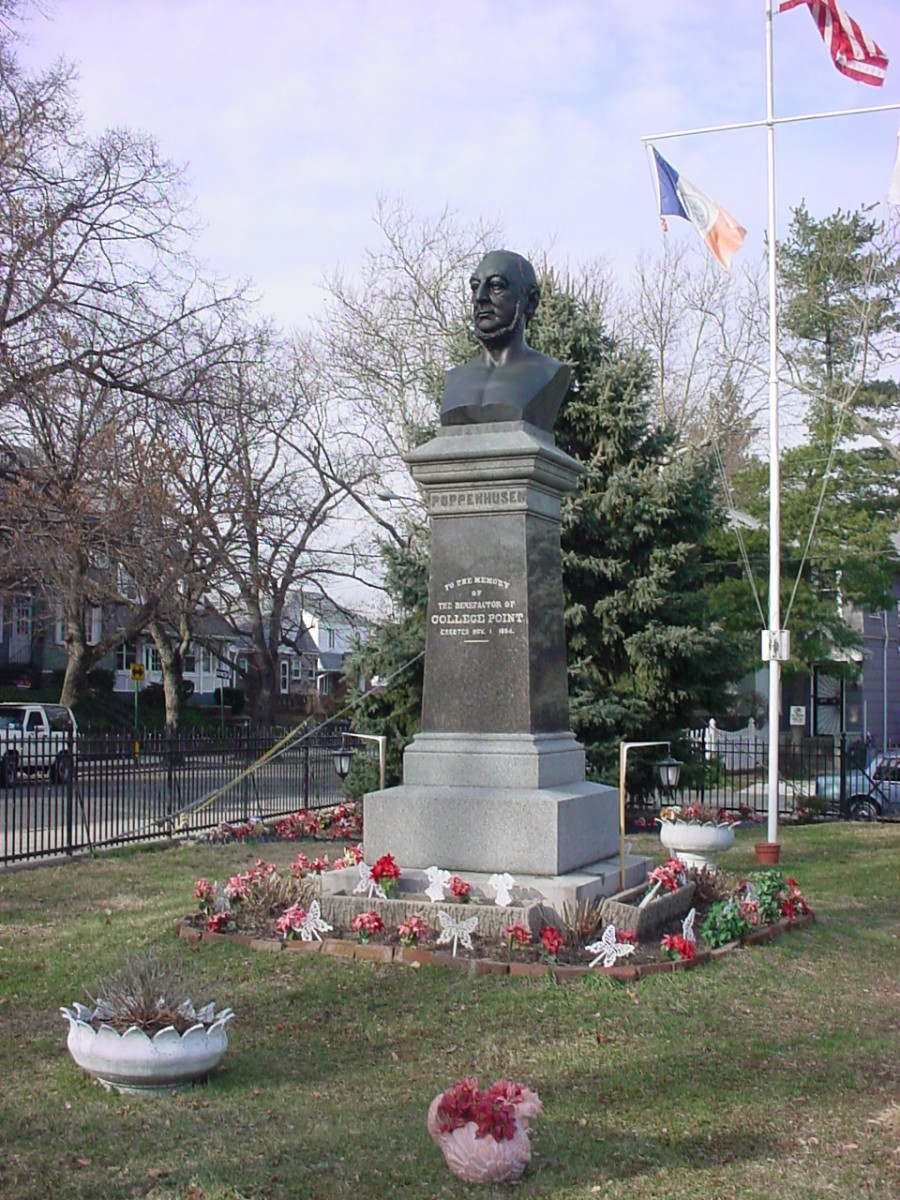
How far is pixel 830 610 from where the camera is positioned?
31500 millimetres

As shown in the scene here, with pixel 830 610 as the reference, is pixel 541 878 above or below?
below

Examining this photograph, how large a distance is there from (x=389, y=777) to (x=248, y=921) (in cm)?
940

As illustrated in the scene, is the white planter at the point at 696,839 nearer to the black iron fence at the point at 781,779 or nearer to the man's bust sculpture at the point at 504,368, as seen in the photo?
the man's bust sculpture at the point at 504,368

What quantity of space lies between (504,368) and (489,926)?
176 inches

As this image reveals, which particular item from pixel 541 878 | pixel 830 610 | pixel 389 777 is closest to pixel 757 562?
pixel 830 610

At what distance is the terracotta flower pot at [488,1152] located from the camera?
4605 millimetres

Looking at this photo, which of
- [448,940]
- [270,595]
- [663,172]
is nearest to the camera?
[448,940]

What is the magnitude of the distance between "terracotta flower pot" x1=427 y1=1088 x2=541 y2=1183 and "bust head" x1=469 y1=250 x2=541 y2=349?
6900 millimetres

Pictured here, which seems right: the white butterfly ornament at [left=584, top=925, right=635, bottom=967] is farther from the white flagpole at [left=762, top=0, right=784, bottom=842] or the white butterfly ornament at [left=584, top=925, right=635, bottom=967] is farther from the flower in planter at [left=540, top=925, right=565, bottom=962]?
the white flagpole at [left=762, top=0, right=784, bottom=842]

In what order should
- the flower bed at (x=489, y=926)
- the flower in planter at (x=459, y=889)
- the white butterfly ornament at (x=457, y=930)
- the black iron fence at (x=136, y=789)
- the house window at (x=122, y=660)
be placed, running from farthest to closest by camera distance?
1. the house window at (x=122, y=660)
2. the black iron fence at (x=136, y=789)
3. the flower in planter at (x=459, y=889)
4. the white butterfly ornament at (x=457, y=930)
5. the flower bed at (x=489, y=926)

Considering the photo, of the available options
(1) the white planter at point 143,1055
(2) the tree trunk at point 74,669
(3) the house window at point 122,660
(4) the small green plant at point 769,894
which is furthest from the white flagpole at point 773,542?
(3) the house window at point 122,660

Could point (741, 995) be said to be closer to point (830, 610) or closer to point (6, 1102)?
point (6, 1102)

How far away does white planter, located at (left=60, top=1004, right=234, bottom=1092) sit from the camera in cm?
546

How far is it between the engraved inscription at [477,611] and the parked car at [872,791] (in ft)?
44.4
